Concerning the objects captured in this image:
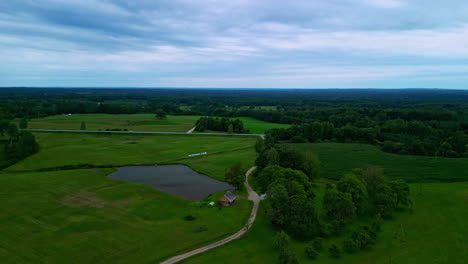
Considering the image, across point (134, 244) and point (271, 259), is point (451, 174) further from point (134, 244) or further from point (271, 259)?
point (134, 244)

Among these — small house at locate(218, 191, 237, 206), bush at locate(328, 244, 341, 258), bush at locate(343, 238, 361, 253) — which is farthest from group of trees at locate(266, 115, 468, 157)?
bush at locate(328, 244, 341, 258)

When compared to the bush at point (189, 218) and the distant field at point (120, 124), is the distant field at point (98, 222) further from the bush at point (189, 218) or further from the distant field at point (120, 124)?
the distant field at point (120, 124)

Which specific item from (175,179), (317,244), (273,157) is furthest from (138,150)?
(317,244)

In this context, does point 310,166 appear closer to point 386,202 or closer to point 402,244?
point 386,202

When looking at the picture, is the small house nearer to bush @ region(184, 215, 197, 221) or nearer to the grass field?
bush @ region(184, 215, 197, 221)

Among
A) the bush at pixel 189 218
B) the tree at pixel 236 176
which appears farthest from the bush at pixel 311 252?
the tree at pixel 236 176
